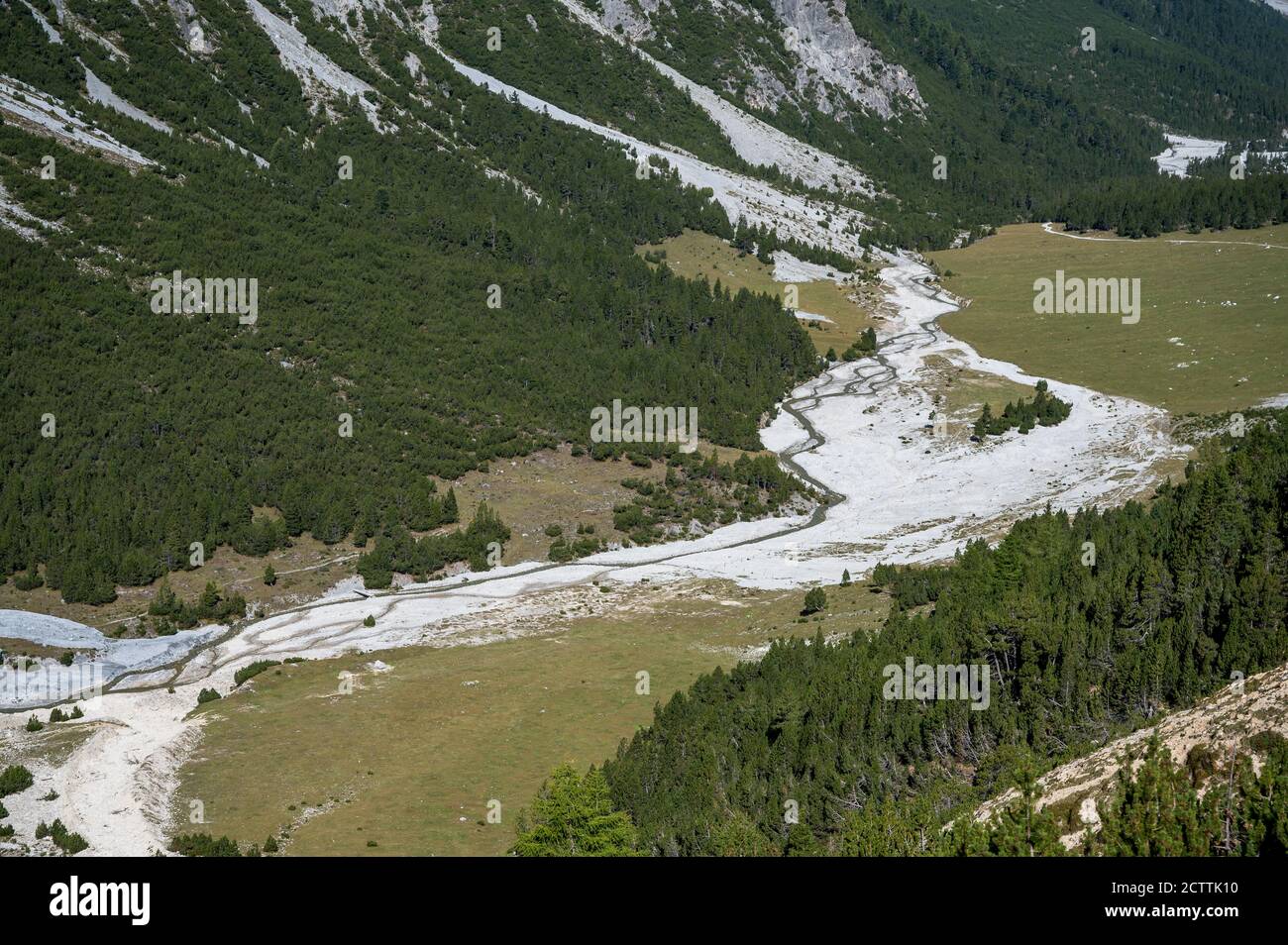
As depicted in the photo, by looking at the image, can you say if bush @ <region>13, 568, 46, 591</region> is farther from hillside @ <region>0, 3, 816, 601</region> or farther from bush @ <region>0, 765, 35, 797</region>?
bush @ <region>0, 765, 35, 797</region>

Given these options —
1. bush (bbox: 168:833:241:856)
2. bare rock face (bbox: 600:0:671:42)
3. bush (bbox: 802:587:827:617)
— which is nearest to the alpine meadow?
bush (bbox: 168:833:241:856)

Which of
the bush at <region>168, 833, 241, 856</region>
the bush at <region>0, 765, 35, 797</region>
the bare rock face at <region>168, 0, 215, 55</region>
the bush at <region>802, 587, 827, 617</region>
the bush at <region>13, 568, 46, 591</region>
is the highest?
the bare rock face at <region>168, 0, 215, 55</region>

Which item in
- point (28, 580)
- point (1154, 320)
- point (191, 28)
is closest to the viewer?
point (28, 580)

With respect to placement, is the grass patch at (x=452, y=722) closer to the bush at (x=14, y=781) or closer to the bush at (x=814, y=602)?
the bush at (x=814, y=602)

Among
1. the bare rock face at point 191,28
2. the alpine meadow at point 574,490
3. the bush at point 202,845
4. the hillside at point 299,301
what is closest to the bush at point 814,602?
the alpine meadow at point 574,490

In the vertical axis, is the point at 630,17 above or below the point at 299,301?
above

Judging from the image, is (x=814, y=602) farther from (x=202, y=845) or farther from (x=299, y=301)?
(x=299, y=301)

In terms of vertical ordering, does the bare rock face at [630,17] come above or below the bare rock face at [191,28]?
above

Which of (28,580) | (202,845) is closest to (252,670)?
(28,580)

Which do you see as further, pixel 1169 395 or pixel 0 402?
pixel 1169 395
